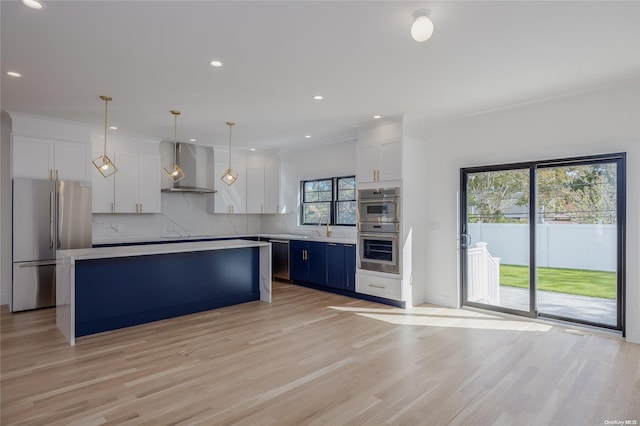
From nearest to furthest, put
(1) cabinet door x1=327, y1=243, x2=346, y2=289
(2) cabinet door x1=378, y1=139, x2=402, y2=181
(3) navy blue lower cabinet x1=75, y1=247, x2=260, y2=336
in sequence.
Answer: (3) navy blue lower cabinet x1=75, y1=247, x2=260, y2=336 → (2) cabinet door x1=378, y1=139, x2=402, y2=181 → (1) cabinet door x1=327, y1=243, x2=346, y2=289

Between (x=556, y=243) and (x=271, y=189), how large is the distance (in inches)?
205

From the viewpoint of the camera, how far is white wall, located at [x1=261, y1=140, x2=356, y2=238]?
21.5 ft

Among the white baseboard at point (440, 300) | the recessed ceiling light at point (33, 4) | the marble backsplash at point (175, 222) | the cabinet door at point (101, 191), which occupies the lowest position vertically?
the white baseboard at point (440, 300)

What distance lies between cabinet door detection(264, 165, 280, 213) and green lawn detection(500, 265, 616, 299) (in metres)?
4.50

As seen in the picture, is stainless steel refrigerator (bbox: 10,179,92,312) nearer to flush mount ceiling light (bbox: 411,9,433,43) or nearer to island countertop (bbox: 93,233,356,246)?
island countertop (bbox: 93,233,356,246)

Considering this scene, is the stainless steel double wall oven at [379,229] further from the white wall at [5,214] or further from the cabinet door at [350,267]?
the white wall at [5,214]

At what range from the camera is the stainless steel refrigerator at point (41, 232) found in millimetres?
4766

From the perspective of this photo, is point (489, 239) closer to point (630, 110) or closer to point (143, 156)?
point (630, 110)

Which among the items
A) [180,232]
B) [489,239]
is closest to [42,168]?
[180,232]

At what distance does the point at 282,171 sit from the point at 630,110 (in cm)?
561

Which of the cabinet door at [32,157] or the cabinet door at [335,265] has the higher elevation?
the cabinet door at [32,157]

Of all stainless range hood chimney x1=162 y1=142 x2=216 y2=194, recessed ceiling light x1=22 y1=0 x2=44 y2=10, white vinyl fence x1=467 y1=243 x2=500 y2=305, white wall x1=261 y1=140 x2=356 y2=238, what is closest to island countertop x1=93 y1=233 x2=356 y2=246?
white wall x1=261 y1=140 x2=356 y2=238

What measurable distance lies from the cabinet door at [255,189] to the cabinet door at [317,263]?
1.79 meters

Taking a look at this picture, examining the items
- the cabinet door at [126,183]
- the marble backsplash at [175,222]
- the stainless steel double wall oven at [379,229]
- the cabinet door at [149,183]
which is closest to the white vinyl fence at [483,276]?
the stainless steel double wall oven at [379,229]
